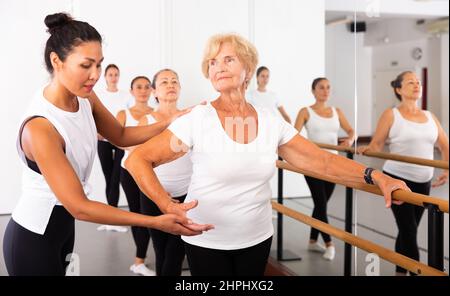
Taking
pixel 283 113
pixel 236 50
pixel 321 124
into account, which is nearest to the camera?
pixel 236 50

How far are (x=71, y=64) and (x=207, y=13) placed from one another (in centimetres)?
69

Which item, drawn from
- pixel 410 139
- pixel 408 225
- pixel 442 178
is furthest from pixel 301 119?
pixel 408 225

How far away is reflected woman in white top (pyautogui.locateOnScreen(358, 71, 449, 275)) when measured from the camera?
2.41m

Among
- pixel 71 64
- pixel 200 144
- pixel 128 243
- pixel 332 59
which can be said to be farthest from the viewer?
pixel 332 59

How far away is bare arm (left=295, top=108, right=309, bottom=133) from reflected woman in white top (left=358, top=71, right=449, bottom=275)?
13.6 inches

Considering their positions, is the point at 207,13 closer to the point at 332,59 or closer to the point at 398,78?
the point at 332,59

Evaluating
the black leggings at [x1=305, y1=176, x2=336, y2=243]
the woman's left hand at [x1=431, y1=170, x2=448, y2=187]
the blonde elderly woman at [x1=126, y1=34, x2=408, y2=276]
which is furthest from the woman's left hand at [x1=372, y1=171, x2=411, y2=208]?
the woman's left hand at [x1=431, y1=170, x2=448, y2=187]

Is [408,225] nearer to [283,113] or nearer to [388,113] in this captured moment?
[388,113]

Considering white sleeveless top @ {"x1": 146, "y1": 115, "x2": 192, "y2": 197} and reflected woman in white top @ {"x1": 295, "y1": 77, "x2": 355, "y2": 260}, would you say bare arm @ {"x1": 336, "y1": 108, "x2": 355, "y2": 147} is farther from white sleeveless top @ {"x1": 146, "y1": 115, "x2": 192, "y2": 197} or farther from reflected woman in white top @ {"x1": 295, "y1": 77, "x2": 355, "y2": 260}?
white sleeveless top @ {"x1": 146, "y1": 115, "x2": 192, "y2": 197}

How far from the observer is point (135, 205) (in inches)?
83.0

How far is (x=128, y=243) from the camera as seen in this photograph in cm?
225

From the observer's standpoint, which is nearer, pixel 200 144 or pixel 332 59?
pixel 200 144

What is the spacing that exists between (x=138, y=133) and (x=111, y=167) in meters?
0.21
